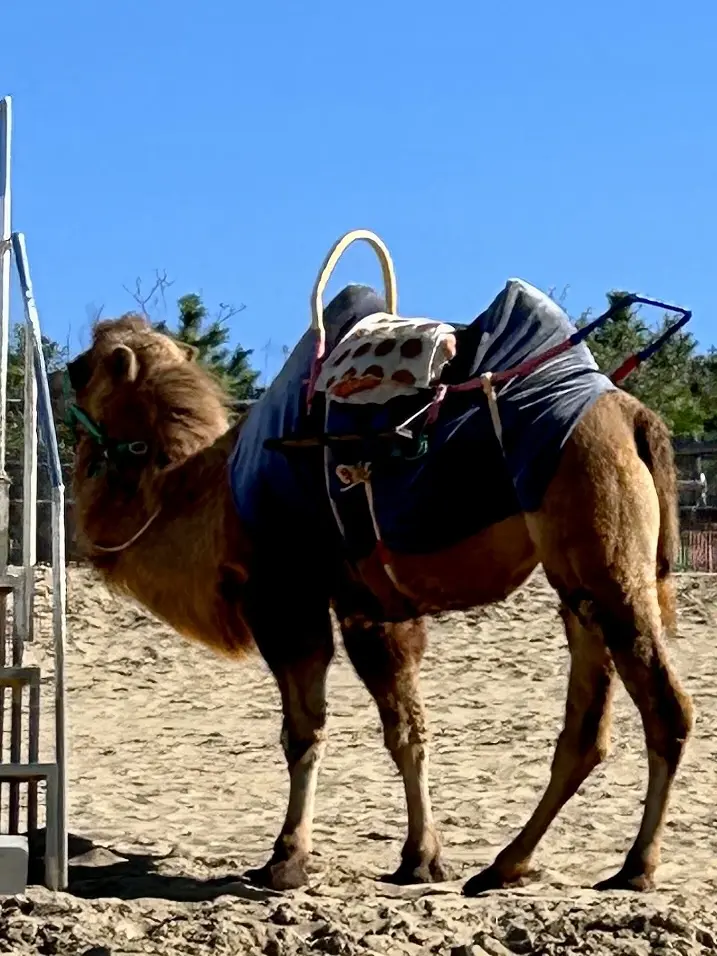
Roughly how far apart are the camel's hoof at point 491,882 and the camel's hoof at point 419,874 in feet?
1.23

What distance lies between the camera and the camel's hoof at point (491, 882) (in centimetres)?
625

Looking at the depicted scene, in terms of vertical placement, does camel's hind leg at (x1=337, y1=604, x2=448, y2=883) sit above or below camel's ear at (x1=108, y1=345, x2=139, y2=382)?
below

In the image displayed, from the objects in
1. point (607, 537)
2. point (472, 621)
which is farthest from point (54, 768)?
point (472, 621)

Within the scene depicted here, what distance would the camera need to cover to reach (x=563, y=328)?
648cm

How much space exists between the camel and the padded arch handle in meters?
0.09

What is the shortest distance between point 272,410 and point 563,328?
4.29 ft

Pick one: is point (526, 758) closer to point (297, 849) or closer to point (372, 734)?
point (372, 734)

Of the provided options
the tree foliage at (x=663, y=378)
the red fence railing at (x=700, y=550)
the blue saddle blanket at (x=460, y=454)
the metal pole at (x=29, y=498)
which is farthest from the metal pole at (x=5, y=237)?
the tree foliage at (x=663, y=378)

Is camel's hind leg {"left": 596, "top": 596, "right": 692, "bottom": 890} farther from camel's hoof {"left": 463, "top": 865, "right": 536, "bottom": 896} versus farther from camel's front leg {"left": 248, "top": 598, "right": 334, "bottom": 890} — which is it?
camel's front leg {"left": 248, "top": 598, "right": 334, "bottom": 890}

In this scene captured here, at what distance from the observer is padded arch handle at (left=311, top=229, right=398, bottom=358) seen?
7.18 m

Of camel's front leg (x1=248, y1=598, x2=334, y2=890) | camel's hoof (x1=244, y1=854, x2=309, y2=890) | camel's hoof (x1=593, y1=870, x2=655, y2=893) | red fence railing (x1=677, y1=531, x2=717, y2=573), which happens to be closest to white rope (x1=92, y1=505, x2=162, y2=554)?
camel's front leg (x1=248, y1=598, x2=334, y2=890)

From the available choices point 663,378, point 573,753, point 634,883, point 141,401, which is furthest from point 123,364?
point 663,378

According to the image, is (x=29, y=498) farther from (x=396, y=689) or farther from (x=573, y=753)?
(x=573, y=753)

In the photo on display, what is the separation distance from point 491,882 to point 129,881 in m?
1.42
